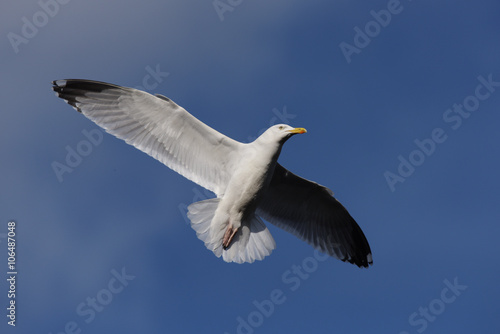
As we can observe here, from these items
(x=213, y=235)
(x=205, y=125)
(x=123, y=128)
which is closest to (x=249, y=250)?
(x=213, y=235)

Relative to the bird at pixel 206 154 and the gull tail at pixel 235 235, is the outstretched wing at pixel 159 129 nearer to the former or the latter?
the bird at pixel 206 154

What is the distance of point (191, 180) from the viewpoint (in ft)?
28.1

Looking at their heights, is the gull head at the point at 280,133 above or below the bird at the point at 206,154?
above

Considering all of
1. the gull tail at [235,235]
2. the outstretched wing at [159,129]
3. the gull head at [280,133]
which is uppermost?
the gull head at [280,133]

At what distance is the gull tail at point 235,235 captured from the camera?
836 cm

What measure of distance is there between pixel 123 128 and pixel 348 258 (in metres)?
3.51

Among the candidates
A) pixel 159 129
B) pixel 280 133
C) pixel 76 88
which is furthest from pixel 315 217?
pixel 76 88

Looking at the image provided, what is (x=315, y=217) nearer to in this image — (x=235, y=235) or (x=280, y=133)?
(x=235, y=235)

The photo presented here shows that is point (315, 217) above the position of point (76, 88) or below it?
below

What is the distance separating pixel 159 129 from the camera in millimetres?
8461

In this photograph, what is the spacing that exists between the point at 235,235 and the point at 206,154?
1051 mm

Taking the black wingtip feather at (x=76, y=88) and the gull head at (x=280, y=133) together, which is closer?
the gull head at (x=280, y=133)

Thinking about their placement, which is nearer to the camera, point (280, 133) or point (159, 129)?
point (280, 133)

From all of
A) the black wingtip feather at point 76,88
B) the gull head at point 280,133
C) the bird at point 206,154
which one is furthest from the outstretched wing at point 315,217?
the black wingtip feather at point 76,88
